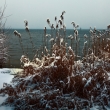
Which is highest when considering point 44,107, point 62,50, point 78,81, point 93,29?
point 93,29

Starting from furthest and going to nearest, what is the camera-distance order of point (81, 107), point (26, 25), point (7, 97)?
point (26, 25)
point (7, 97)
point (81, 107)

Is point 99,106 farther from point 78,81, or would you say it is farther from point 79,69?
point 79,69

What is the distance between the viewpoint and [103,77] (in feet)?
14.1

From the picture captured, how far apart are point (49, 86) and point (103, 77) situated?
0.99 m

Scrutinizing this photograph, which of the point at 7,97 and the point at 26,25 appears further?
the point at 26,25

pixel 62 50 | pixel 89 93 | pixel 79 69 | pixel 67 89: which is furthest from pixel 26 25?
pixel 89 93

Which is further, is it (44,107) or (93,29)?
(93,29)

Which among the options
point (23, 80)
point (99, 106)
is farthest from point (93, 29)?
point (99, 106)

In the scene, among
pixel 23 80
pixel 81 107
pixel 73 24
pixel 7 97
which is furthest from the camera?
pixel 73 24

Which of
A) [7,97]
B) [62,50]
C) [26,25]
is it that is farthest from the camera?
[26,25]

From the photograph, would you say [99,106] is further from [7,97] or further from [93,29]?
[93,29]

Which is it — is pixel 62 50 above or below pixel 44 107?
above

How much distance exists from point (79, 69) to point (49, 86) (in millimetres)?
842

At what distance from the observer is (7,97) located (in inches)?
162
